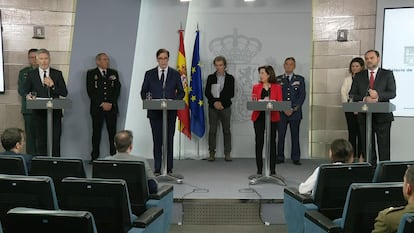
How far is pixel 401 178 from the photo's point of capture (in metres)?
3.09

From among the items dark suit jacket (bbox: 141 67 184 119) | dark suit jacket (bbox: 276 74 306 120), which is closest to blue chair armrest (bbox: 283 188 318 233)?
dark suit jacket (bbox: 141 67 184 119)

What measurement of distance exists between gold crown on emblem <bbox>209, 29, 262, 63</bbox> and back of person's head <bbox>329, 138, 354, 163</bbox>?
4.10m

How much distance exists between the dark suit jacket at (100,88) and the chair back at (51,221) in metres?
4.70

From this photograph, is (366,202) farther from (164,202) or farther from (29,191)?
(29,191)

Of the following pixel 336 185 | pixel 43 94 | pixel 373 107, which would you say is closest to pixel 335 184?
pixel 336 185

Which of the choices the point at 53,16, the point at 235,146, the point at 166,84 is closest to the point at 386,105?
the point at 166,84

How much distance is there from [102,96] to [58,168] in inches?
132

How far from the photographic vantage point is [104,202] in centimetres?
259

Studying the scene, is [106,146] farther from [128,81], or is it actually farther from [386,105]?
[386,105]

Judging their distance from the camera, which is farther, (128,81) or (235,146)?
(235,146)

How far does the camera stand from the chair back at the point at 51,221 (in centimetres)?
180

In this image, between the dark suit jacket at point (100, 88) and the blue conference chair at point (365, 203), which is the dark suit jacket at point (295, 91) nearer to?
the dark suit jacket at point (100, 88)

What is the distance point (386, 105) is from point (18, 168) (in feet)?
11.5

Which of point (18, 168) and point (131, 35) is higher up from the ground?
point (131, 35)
